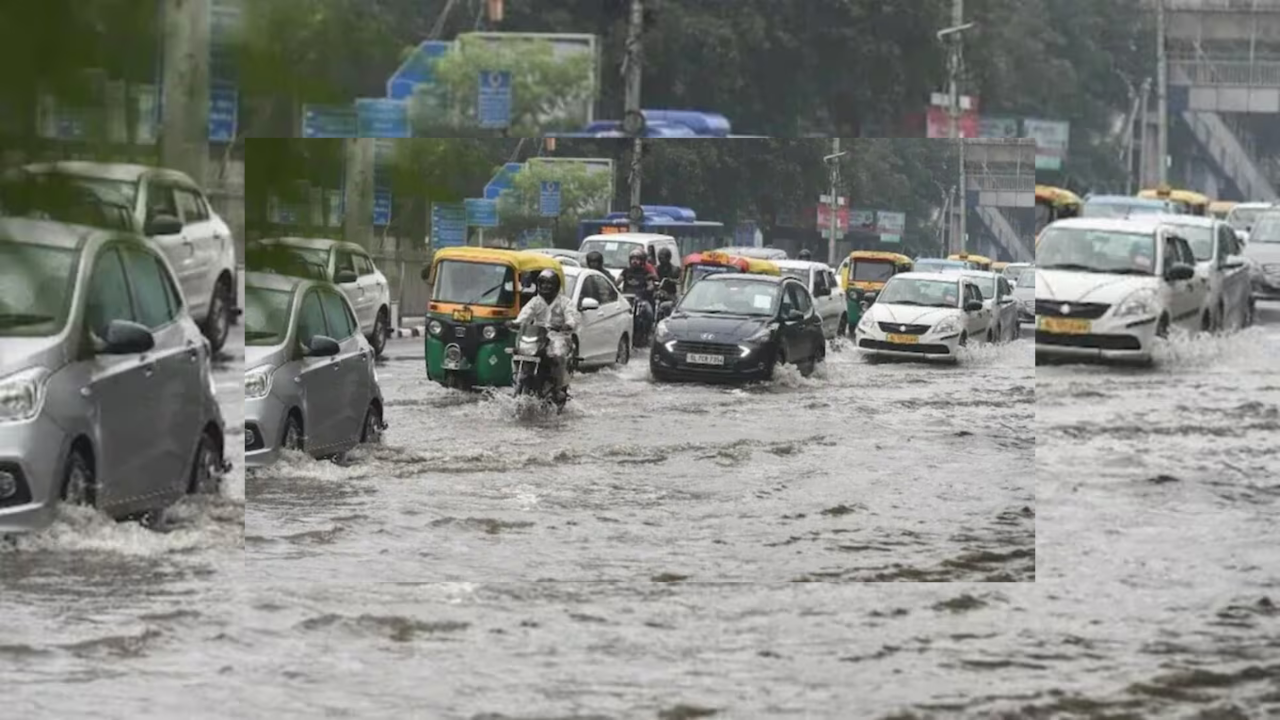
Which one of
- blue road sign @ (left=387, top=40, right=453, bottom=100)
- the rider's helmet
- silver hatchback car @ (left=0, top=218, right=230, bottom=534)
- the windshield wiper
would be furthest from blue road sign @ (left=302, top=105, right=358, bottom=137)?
the rider's helmet

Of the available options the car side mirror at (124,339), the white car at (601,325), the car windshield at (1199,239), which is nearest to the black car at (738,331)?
the white car at (601,325)

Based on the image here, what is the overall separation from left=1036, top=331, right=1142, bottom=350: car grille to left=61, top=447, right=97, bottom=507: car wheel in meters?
13.0

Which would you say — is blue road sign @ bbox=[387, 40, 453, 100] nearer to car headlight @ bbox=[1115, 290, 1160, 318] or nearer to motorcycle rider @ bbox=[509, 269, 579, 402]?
motorcycle rider @ bbox=[509, 269, 579, 402]

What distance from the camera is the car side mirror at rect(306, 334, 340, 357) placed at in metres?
7.21

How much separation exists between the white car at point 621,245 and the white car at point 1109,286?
12003 mm

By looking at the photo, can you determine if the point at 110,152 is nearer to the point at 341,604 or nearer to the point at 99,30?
the point at 99,30

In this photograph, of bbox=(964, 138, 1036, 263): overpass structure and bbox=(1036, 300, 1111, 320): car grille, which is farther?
bbox=(1036, 300, 1111, 320): car grille

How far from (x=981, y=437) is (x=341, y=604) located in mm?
2417

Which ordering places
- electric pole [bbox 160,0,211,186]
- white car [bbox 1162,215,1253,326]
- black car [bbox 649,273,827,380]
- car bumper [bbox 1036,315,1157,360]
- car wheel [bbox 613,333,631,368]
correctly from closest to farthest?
electric pole [bbox 160,0,211,186] < car wheel [bbox 613,333,631,368] < black car [bbox 649,273,827,380] < car bumper [bbox 1036,315,1157,360] < white car [bbox 1162,215,1253,326]

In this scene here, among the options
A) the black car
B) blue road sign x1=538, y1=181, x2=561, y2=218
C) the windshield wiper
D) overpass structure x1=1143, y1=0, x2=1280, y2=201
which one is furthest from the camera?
overpass structure x1=1143, y1=0, x2=1280, y2=201

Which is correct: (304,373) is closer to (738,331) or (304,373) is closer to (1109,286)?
(738,331)

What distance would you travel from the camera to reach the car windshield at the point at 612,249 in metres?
6.95

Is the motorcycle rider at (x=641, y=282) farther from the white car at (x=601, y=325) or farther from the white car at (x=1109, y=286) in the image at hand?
→ the white car at (x=1109, y=286)

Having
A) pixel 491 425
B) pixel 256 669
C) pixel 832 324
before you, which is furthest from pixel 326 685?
pixel 832 324
